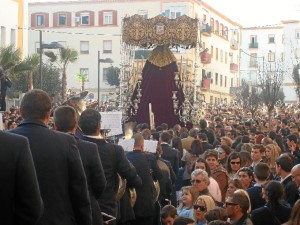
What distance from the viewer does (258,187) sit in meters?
8.88

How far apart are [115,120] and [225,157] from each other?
2351mm

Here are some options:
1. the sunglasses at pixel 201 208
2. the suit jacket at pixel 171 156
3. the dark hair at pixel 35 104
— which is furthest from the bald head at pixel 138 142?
the dark hair at pixel 35 104

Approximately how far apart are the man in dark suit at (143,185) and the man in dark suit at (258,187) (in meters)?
1.72

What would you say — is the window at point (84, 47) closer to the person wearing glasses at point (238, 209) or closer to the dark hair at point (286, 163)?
the dark hair at point (286, 163)

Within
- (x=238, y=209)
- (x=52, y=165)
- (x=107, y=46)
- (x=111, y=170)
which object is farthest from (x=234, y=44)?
(x=52, y=165)

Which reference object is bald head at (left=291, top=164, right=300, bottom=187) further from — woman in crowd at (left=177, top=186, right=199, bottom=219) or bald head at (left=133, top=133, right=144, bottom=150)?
bald head at (left=133, top=133, right=144, bottom=150)

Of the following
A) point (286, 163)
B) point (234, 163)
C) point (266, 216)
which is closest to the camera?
point (266, 216)

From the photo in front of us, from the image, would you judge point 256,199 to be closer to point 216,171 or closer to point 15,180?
point 216,171

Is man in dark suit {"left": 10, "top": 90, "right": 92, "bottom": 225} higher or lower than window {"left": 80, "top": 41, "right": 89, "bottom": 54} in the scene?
lower

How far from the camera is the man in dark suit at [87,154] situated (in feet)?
22.6

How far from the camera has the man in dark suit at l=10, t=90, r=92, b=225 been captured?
5.98 m

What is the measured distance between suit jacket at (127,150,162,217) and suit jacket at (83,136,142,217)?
1.96 m

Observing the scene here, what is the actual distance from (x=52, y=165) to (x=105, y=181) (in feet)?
3.52

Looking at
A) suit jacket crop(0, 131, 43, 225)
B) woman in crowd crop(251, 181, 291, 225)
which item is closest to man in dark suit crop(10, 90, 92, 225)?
suit jacket crop(0, 131, 43, 225)
